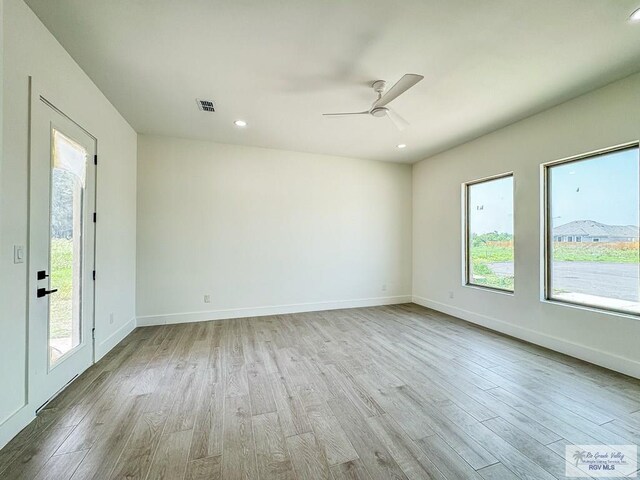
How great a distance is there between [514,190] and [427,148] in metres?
1.58

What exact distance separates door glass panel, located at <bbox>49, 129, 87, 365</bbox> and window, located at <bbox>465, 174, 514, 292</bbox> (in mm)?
5228

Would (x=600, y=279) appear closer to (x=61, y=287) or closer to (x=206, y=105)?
(x=206, y=105)

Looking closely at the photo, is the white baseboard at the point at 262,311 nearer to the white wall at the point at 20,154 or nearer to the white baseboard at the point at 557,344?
the white wall at the point at 20,154

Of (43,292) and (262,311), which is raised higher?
(43,292)

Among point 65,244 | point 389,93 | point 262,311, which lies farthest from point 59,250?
point 389,93

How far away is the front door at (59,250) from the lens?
74.9 inches

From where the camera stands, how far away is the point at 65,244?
2.30 metres

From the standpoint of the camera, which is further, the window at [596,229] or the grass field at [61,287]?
the window at [596,229]

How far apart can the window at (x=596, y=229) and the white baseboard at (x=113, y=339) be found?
17.8 feet

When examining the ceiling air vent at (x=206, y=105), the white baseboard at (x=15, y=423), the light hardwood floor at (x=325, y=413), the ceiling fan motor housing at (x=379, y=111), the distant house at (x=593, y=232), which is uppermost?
the ceiling air vent at (x=206, y=105)

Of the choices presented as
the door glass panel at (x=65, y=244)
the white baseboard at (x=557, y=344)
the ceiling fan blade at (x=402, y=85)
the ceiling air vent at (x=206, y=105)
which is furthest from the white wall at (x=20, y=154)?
the white baseboard at (x=557, y=344)

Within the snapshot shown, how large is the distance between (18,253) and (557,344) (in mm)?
5226

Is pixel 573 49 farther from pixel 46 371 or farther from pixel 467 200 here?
pixel 46 371

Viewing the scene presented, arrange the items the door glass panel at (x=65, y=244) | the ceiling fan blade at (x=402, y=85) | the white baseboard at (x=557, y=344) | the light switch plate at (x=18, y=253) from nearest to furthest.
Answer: the light switch plate at (x=18, y=253) < the ceiling fan blade at (x=402, y=85) < the door glass panel at (x=65, y=244) < the white baseboard at (x=557, y=344)
